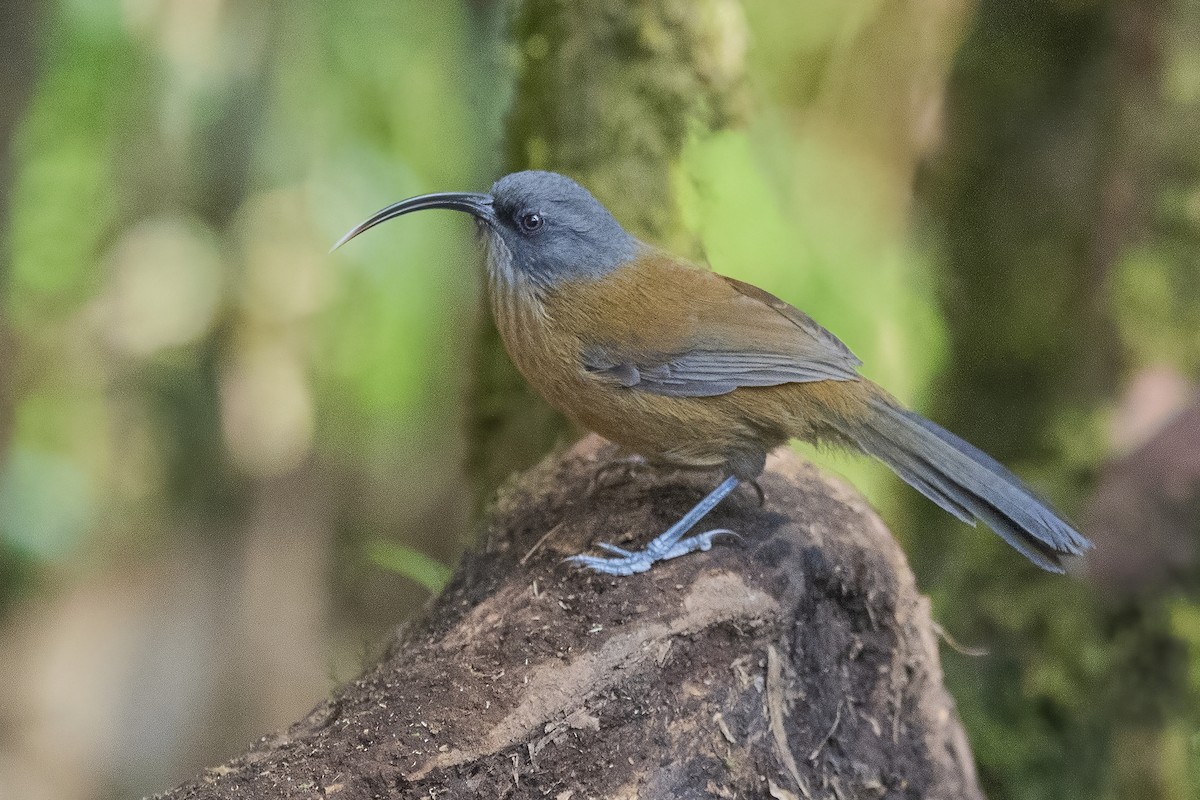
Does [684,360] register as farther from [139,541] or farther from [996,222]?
[139,541]

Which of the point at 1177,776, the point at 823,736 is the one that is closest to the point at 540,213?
the point at 823,736

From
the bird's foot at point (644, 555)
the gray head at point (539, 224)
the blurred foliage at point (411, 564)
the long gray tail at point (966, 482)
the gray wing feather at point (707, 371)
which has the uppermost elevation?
the gray head at point (539, 224)

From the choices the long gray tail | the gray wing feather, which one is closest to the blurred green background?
the gray wing feather

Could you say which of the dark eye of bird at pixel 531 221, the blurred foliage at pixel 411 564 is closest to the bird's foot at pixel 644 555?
the dark eye of bird at pixel 531 221

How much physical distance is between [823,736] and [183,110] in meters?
4.72

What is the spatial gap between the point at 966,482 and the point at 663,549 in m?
0.79

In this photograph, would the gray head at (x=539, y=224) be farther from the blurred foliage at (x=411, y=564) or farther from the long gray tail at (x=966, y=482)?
the blurred foliage at (x=411, y=564)

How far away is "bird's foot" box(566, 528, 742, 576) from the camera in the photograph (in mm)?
2387

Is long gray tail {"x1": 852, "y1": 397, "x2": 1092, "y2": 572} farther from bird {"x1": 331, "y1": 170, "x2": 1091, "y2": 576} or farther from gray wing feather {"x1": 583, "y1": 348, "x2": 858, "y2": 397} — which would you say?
gray wing feather {"x1": 583, "y1": 348, "x2": 858, "y2": 397}

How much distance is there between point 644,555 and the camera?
7.89 ft

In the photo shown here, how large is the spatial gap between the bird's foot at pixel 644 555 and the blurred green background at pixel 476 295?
2.29ft

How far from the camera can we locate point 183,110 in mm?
5285

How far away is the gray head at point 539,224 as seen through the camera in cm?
274

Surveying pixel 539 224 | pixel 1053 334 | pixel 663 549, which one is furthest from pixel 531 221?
pixel 1053 334
